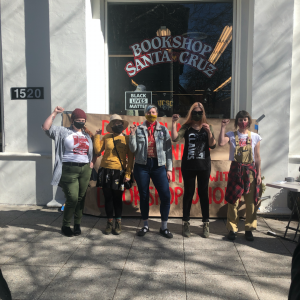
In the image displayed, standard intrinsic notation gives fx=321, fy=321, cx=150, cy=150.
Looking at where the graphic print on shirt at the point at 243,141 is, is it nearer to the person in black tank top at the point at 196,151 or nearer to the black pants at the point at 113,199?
the person in black tank top at the point at 196,151

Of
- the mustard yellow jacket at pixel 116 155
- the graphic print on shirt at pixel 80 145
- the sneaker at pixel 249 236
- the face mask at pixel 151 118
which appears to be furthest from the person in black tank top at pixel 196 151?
the graphic print on shirt at pixel 80 145

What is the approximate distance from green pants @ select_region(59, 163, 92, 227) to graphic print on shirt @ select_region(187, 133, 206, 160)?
1533 millimetres

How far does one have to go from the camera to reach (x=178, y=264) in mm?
3719

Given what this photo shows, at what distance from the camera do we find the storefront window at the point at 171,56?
632cm

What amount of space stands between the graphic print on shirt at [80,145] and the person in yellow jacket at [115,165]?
0.52 feet

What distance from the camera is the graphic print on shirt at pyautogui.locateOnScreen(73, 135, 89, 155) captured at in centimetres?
461

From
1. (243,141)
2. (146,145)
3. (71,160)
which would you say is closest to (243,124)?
(243,141)

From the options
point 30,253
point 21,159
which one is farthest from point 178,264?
point 21,159

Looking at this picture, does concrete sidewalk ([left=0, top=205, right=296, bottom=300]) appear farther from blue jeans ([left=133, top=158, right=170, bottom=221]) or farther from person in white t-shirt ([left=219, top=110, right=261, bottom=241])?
blue jeans ([left=133, top=158, right=170, bottom=221])

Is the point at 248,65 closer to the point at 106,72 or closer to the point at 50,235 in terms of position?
the point at 106,72

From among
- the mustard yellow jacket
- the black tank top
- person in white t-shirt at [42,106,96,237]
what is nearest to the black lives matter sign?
the mustard yellow jacket

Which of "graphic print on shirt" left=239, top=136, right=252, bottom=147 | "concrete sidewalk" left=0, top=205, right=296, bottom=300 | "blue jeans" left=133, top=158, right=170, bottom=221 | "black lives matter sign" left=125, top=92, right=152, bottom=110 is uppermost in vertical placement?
"black lives matter sign" left=125, top=92, right=152, bottom=110

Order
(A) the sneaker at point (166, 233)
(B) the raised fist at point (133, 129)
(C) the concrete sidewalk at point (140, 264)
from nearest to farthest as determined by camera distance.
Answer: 1. (C) the concrete sidewalk at point (140, 264)
2. (B) the raised fist at point (133, 129)
3. (A) the sneaker at point (166, 233)

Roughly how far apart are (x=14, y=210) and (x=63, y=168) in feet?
6.92
